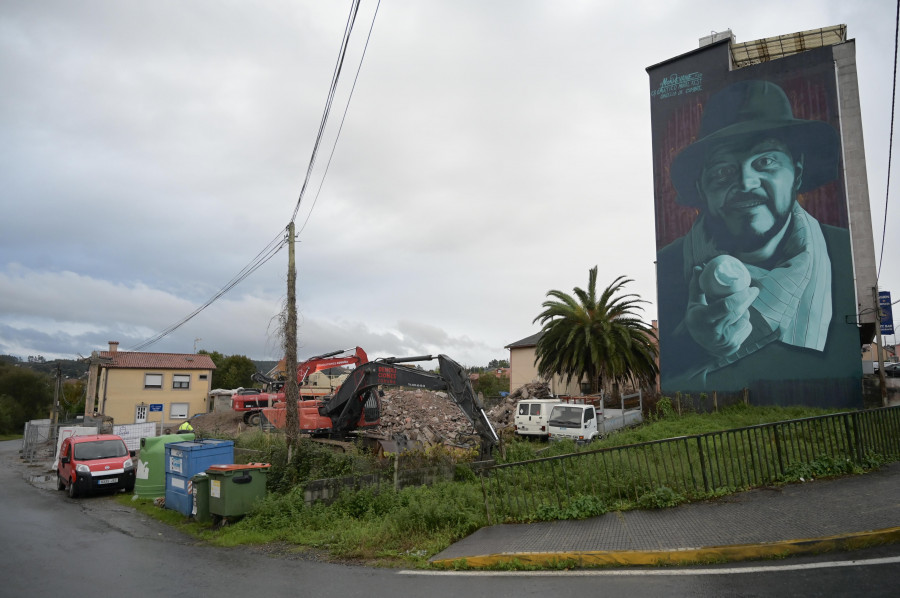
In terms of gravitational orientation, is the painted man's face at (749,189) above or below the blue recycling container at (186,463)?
above

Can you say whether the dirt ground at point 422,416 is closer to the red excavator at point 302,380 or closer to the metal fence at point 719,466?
the red excavator at point 302,380

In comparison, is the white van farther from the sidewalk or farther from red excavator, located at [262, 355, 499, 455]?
the sidewalk

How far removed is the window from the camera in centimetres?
4556

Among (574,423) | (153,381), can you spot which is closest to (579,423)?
(574,423)

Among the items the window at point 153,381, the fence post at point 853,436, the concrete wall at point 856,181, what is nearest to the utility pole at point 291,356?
the fence post at point 853,436

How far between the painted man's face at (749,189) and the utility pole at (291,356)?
17674 millimetres

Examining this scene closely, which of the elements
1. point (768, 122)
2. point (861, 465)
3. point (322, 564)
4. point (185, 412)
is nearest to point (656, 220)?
point (768, 122)

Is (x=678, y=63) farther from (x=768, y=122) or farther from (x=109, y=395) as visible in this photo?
(x=109, y=395)

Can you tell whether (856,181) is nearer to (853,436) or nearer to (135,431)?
(853,436)

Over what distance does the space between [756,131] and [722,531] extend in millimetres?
19925

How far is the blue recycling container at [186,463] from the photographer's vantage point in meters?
12.2

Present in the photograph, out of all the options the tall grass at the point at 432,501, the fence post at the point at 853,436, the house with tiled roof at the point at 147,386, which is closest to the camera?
the tall grass at the point at 432,501

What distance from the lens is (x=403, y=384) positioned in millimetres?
15656

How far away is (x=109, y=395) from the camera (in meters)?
44.0
